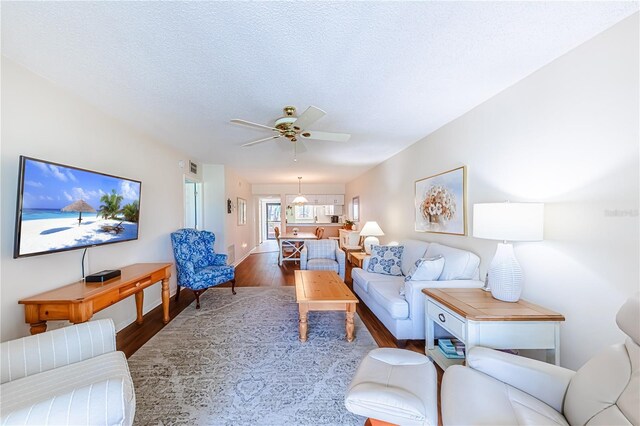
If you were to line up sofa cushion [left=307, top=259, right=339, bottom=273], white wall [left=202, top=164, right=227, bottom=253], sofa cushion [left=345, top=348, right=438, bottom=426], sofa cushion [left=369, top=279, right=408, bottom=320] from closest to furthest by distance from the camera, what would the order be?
sofa cushion [left=345, top=348, right=438, bottom=426] < sofa cushion [left=369, top=279, right=408, bottom=320] < sofa cushion [left=307, top=259, right=339, bottom=273] < white wall [left=202, top=164, right=227, bottom=253]

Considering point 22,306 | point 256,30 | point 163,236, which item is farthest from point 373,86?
point 163,236

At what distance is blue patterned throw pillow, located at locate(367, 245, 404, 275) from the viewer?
3498mm

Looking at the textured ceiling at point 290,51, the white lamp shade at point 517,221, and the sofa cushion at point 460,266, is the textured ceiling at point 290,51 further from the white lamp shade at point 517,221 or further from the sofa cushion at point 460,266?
the sofa cushion at point 460,266

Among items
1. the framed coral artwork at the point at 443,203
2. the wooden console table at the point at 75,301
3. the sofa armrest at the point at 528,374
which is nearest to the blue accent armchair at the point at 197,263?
the wooden console table at the point at 75,301

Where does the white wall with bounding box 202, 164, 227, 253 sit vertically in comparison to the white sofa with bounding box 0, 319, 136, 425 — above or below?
above

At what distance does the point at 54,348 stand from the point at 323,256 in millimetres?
3759

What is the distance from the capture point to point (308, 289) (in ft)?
9.47

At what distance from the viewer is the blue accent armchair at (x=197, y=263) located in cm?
347

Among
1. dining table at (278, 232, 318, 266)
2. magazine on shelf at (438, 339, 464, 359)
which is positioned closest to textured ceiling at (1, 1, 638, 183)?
magazine on shelf at (438, 339, 464, 359)

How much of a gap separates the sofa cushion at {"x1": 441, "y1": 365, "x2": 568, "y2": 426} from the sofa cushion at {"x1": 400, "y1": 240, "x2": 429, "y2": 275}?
2036 millimetres

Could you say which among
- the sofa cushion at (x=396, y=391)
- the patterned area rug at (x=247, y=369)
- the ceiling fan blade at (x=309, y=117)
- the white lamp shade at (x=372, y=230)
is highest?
the ceiling fan blade at (x=309, y=117)

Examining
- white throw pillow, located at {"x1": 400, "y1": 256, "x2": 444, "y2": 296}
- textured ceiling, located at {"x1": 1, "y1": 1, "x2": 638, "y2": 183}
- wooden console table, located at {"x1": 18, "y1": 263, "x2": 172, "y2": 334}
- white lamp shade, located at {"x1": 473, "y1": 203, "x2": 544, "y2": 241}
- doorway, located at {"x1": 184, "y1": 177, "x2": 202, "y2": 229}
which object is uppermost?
textured ceiling, located at {"x1": 1, "y1": 1, "x2": 638, "y2": 183}

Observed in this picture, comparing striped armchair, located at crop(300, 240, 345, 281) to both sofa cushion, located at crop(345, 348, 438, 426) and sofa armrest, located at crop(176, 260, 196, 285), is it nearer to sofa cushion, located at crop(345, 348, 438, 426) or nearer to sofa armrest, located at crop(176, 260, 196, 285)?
sofa armrest, located at crop(176, 260, 196, 285)

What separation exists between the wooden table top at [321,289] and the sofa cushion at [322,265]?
0.80 metres
